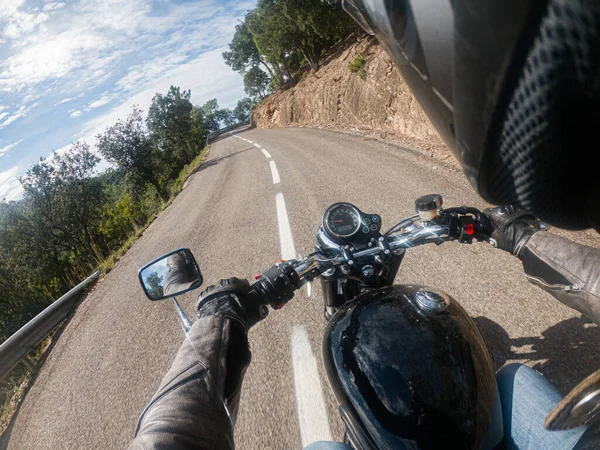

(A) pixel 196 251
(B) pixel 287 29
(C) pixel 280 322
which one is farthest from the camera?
(B) pixel 287 29

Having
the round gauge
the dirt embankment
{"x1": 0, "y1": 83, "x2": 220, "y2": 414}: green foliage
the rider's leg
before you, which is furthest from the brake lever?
{"x1": 0, "y1": 83, "x2": 220, "y2": 414}: green foliage


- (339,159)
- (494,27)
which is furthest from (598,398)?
(339,159)

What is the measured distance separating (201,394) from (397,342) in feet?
2.32

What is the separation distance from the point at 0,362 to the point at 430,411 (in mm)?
5005

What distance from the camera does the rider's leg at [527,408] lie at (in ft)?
3.68

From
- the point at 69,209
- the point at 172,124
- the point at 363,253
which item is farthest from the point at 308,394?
the point at 172,124

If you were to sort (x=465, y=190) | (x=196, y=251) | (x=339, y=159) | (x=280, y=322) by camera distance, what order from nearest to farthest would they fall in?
(x=280, y=322) < (x=465, y=190) < (x=196, y=251) < (x=339, y=159)

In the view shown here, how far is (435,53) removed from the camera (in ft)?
1.57

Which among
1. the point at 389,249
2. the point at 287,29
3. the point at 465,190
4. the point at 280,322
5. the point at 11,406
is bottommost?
the point at 465,190

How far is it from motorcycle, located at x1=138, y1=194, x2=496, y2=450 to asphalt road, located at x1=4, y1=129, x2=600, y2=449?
125 cm

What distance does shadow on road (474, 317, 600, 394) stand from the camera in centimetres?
202

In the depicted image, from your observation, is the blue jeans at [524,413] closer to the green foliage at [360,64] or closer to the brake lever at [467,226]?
the brake lever at [467,226]

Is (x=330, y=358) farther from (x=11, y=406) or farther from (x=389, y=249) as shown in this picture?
(x=11, y=406)

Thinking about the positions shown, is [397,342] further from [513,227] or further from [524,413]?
[513,227]
